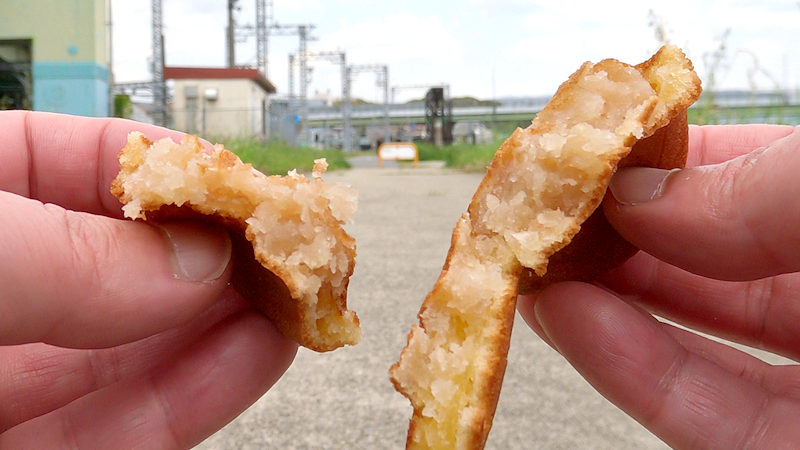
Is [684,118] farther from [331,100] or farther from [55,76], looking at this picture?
[331,100]

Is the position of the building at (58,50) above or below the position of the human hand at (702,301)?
above

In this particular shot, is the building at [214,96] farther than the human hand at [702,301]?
Yes

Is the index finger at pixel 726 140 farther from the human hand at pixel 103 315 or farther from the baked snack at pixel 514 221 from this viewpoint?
the human hand at pixel 103 315

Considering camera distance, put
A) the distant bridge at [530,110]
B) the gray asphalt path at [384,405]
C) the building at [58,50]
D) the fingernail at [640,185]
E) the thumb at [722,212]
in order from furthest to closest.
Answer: the building at [58,50]
the distant bridge at [530,110]
the gray asphalt path at [384,405]
the fingernail at [640,185]
the thumb at [722,212]

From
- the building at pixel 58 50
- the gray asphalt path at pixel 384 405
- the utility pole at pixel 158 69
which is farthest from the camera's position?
the utility pole at pixel 158 69

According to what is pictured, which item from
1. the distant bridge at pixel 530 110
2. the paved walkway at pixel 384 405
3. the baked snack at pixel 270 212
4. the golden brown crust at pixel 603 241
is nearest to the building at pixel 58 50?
the distant bridge at pixel 530 110

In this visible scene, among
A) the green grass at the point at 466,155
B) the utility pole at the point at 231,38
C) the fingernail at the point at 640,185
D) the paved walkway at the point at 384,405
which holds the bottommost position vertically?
the paved walkway at the point at 384,405

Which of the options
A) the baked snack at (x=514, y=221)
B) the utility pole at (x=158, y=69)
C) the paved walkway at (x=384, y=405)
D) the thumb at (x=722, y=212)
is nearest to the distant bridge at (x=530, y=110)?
the baked snack at (x=514, y=221)
